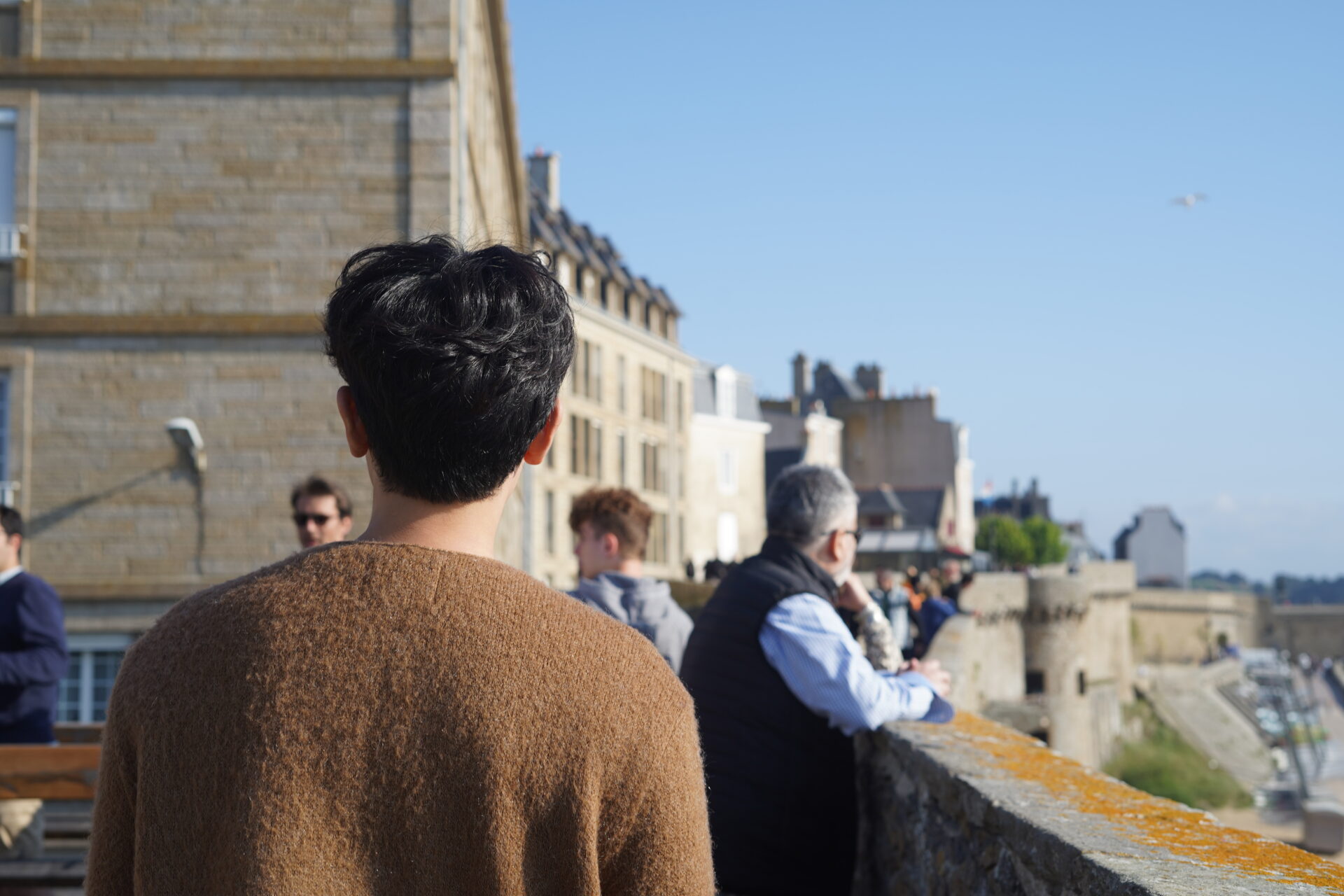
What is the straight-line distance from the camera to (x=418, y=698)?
1.46 metres

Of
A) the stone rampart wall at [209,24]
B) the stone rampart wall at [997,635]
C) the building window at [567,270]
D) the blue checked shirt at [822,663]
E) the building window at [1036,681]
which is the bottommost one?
the building window at [1036,681]

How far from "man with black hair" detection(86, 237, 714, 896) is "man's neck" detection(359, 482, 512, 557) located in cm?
2

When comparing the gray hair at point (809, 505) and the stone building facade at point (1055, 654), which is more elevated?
the gray hair at point (809, 505)

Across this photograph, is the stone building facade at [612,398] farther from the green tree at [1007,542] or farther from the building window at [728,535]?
the green tree at [1007,542]

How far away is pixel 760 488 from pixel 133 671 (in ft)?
178

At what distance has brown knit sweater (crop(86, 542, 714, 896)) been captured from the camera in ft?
4.77

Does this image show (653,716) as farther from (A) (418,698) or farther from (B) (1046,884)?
(B) (1046,884)

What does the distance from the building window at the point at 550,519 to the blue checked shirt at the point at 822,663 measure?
36063 mm

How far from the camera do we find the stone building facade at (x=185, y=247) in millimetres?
11820

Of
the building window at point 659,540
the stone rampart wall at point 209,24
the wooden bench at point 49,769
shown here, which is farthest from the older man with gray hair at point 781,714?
the building window at point 659,540

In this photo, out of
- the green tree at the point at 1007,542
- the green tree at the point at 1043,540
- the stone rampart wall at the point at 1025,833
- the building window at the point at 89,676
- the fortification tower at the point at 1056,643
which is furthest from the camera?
the green tree at the point at 1043,540

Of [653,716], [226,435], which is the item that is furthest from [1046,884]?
[226,435]

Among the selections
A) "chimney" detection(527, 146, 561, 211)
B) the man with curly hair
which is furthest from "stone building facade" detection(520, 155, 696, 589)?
the man with curly hair

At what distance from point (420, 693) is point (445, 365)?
384 mm
